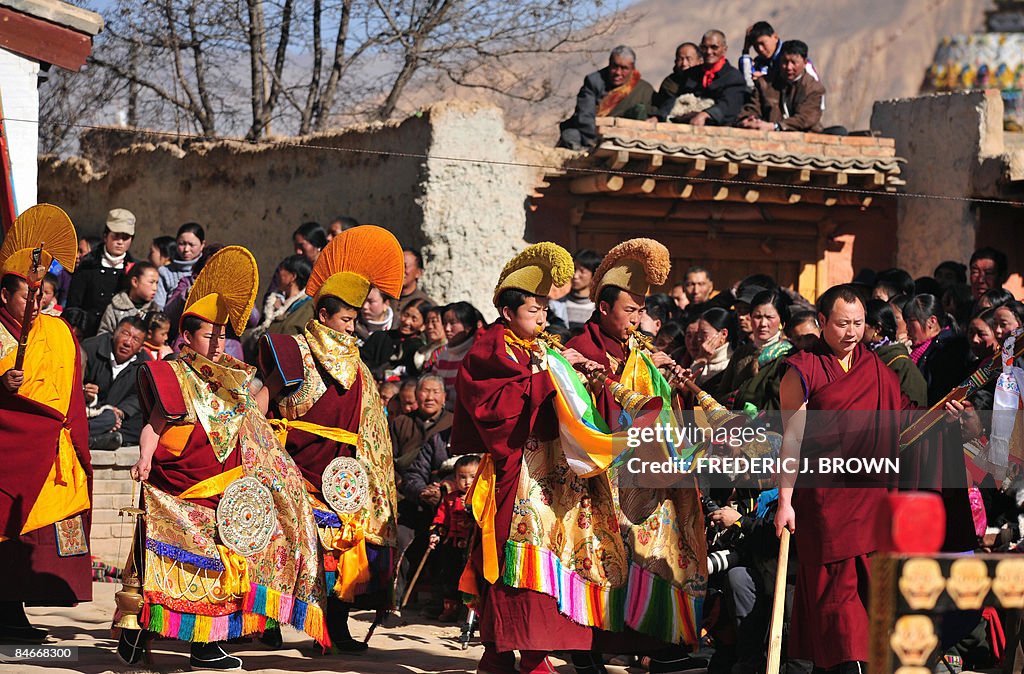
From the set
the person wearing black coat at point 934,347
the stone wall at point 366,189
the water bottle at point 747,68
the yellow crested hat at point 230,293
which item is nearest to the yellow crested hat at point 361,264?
the yellow crested hat at point 230,293

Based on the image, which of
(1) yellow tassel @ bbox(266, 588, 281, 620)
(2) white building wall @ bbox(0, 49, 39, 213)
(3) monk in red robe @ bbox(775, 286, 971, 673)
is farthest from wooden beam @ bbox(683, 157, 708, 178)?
(1) yellow tassel @ bbox(266, 588, 281, 620)

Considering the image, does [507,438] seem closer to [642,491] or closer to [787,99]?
[642,491]

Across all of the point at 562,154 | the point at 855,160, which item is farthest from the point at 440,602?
the point at 855,160

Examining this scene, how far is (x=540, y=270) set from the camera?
6332mm

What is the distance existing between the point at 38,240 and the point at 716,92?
6.97m

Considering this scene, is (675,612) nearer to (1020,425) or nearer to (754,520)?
(754,520)

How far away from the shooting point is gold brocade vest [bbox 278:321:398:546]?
7.06m

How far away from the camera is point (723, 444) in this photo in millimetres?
6434

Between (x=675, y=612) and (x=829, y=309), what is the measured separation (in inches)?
56.1

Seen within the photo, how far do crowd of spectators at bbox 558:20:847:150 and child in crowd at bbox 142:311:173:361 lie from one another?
4.00 m

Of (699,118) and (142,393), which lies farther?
(699,118)

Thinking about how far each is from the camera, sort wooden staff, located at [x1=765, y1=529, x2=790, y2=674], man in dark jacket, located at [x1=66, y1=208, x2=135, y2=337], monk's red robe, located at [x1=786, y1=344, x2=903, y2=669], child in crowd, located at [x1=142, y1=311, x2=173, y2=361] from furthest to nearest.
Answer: man in dark jacket, located at [x1=66, y1=208, x2=135, y2=337]
child in crowd, located at [x1=142, y1=311, x2=173, y2=361]
monk's red robe, located at [x1=786, y1=344, x2=903, y2=669]
wooden staff, located at [x1=765, y1=529, x2=790, y2=674]

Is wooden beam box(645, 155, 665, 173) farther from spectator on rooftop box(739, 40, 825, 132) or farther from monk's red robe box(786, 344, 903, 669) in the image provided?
monk's red robe box(786, 344, 903, 669)

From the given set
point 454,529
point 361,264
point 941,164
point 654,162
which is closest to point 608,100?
point 654,162
